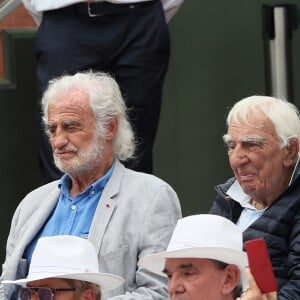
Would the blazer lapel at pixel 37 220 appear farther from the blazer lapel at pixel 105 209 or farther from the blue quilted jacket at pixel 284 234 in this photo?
the blue quilted jacket at pixel 284 234


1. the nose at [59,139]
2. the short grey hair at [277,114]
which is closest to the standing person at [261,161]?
the short grey hair at [277,114]

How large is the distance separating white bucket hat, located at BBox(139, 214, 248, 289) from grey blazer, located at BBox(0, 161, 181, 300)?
2.45 feet

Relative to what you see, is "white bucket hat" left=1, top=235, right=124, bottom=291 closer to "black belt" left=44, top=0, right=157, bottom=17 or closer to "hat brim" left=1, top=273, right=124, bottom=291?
"hat brim" left=1, top=273, right=124, bottom=291

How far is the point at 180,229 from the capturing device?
248 inches

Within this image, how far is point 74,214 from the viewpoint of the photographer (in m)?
7.43

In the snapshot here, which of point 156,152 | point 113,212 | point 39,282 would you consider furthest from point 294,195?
point 156,152

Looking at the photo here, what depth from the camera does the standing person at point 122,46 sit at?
845 cm

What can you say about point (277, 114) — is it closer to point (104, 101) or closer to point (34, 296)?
point (104, 101)

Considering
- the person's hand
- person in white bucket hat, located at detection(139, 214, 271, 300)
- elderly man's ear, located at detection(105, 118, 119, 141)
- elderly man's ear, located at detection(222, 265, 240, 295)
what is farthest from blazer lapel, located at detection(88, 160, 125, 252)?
the person's hand

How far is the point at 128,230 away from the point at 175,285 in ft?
3.56

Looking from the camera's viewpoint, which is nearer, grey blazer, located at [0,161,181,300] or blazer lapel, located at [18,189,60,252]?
grey blazer, located at [0,161,181,300]

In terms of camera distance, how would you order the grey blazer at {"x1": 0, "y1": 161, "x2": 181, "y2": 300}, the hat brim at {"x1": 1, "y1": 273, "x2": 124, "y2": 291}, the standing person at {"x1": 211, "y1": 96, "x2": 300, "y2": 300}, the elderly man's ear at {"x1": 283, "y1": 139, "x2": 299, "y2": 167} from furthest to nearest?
the elderly man's ear at {"x1": 283, "y1": 139, "x2": 299, "y2": 167}
the standing person at {"x1": 211, "y1": 96, "x2": 300, "y2": 300}
the grey blazer at {"x1": 0, "y1": 161, "x2": 181, "y2": 300}
the hat brim at {"x1": 1, "y1": 273, "x2": 124, "y2": 291}

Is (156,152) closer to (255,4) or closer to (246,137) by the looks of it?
(255,4)

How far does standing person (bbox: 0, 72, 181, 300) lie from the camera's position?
7.14 metres
